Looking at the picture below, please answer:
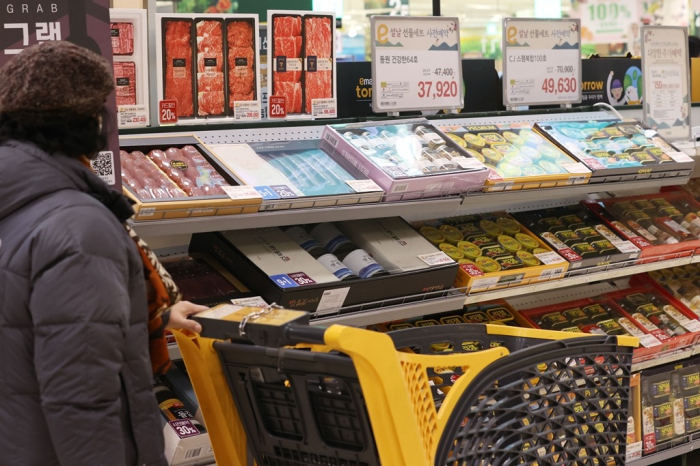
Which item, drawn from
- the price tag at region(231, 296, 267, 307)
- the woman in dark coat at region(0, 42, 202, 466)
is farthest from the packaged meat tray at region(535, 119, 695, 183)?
the woman in dark coat at region(0, 42, 202, 466)

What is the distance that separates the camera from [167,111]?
3025 mm

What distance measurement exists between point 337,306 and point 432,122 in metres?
1.13

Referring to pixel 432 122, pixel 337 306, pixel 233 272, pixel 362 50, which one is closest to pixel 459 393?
pixel 337 306

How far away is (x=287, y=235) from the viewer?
10.4ft

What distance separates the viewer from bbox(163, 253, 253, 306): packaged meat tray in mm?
2785

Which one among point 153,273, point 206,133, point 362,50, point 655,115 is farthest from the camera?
point 362,50

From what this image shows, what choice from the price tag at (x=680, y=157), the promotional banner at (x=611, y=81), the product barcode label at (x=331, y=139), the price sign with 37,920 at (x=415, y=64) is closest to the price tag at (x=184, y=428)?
the product barcode label at (x=331, y=139)

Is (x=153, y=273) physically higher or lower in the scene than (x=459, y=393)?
higher

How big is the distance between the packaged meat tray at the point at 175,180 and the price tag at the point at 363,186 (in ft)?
1.28

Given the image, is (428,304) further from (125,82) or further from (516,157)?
(125,82)

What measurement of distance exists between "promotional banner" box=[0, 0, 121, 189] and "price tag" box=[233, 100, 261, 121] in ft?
2.63

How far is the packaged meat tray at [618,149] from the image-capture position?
366cm

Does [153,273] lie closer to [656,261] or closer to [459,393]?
[459,393]

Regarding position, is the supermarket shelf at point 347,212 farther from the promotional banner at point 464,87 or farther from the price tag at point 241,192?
the promotional banner at point 464,87
